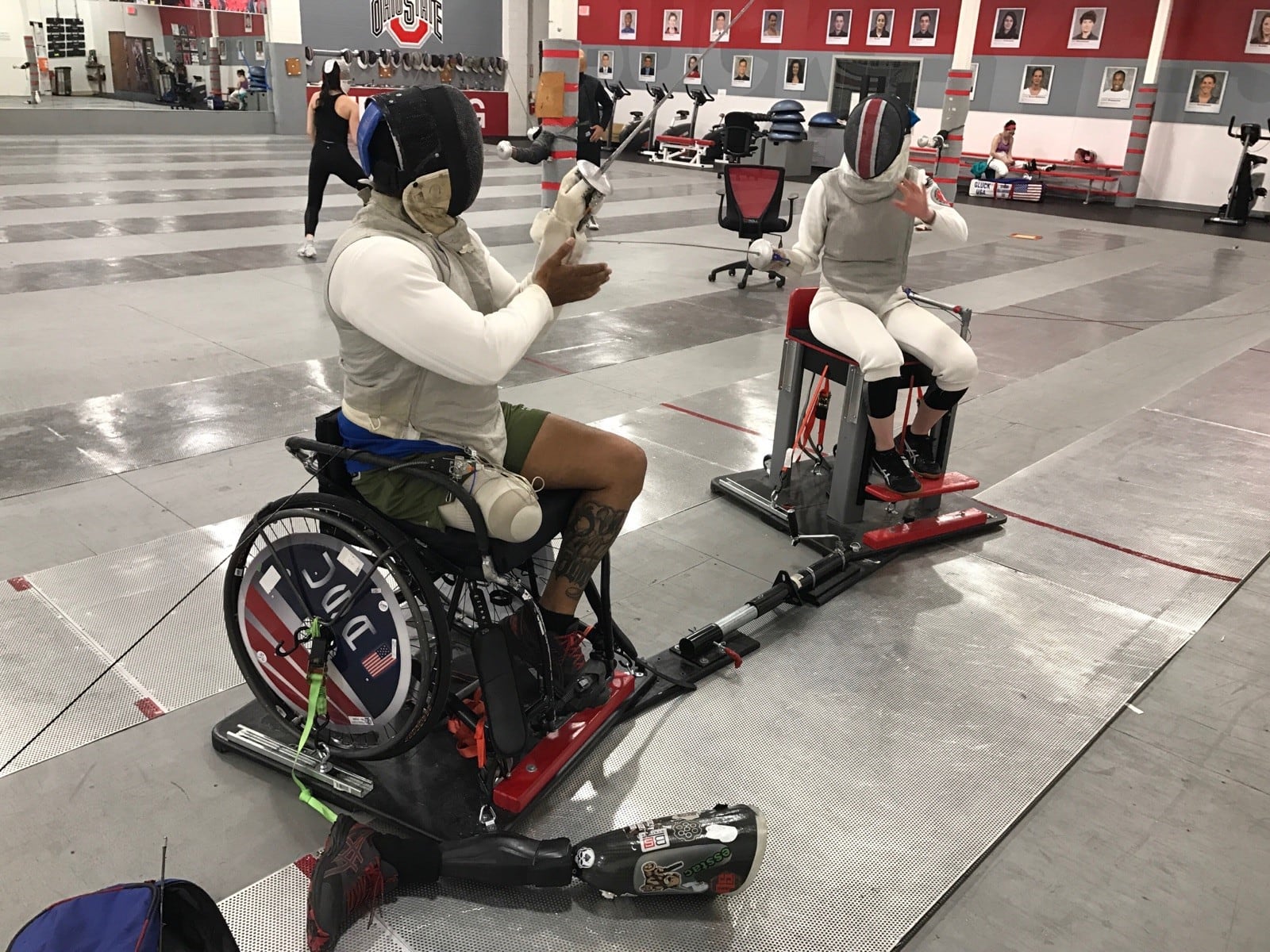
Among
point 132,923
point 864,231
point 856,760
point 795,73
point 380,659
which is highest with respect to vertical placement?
point 795,73

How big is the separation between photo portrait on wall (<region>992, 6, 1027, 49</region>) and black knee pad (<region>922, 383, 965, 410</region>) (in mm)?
12796

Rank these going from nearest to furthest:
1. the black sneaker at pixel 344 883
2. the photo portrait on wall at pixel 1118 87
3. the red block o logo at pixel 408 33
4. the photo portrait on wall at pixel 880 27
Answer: the black sneaker at pixel 344 883
the photo portrait on wall at pixel 1118 87
the photo portrait on wall at pixel 880 27
the red block o logo at pixel 408 33

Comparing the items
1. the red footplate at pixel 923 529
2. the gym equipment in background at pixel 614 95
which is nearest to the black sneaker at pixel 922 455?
the red footplate at pixel 923 529

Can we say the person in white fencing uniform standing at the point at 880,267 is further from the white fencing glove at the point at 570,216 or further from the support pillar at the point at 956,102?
the support pillar at the point at 956,102

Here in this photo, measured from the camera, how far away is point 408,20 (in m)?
17.1

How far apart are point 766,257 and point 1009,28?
42.2 ft

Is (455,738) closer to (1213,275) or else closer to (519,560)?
(519,560)

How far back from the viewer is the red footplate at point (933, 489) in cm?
336

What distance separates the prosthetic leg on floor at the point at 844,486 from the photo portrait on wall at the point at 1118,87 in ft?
38.6

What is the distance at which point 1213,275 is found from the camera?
8602mm

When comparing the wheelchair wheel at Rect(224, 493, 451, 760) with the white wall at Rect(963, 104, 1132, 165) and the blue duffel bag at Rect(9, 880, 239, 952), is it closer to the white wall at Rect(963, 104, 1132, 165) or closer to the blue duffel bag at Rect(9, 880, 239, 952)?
the blue duffel bag at Rect(9, 880, 239, 952)

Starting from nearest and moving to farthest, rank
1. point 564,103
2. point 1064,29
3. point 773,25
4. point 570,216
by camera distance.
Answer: point 570,216 < point 564,103 < point 1064,29 < point 773,25

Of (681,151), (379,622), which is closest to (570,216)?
(379,622)

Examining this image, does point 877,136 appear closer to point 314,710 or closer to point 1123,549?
point 1123,549
